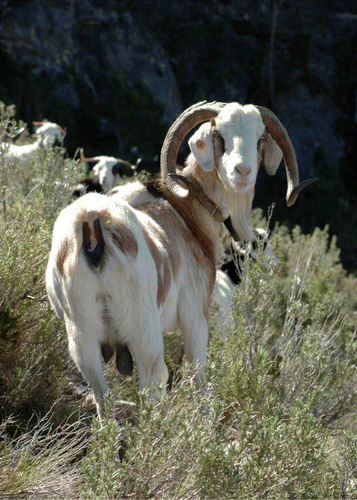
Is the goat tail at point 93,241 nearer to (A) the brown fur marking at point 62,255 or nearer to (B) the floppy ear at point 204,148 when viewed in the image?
(A) the brown fur marking at point 62,255

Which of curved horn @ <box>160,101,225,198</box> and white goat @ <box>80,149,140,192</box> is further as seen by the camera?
white goat @ <box>80,149,140,192</box>

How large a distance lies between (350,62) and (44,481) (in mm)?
34029

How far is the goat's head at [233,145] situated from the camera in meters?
3.53

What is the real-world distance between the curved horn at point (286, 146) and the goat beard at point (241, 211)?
0.36 meters

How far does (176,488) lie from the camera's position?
271cm

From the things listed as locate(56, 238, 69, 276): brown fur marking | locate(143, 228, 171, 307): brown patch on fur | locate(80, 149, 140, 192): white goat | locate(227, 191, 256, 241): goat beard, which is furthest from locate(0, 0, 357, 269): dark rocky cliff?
locate(56, 238, 69, 276): brown fur marking

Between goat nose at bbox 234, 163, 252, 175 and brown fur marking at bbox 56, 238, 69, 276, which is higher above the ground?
goat nose at bbox 234, 163, 252, 175

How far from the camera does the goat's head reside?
3.53m

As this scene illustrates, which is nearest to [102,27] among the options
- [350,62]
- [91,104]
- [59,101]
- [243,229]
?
[91,104]

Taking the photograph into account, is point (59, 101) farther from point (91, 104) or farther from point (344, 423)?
point (344, 423)

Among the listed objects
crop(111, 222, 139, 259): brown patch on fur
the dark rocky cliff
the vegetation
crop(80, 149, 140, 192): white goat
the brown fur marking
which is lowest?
the dark rocky cliff

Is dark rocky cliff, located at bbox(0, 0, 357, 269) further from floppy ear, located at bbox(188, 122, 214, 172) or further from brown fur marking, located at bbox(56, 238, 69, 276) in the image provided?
brown fur marking, located at bbox(56, 238, 69, 276)

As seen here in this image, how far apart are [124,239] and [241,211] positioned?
3.85 feet

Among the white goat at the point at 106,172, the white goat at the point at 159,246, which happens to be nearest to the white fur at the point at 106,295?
the white goat at the point at 159,246
